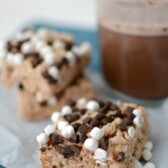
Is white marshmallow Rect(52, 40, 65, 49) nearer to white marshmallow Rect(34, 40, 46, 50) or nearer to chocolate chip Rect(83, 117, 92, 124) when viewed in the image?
white marshmallow Rect(34, 40, 46, 50)

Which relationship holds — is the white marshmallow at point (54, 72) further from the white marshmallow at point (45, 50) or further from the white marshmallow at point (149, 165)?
the white marshmallow at point (149, 165)

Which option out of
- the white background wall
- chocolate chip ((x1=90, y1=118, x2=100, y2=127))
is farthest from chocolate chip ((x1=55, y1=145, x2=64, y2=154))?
the white background wall

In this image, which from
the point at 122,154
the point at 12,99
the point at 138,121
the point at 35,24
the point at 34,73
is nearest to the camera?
the point at 122,154

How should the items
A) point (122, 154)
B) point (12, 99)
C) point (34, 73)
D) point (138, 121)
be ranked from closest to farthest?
point (122, 154)
point (138, 121)
point (34, 73)
point (12, 99)

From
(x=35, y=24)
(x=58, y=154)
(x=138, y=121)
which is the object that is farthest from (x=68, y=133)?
(x=35, y=24)

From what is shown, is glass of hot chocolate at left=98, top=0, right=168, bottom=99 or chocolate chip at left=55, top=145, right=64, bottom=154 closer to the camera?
chocolate chip at left=55, top=145, right=64, bottom=154

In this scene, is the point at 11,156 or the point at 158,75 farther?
the point at 158,75

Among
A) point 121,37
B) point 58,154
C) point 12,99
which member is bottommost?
point 12,99

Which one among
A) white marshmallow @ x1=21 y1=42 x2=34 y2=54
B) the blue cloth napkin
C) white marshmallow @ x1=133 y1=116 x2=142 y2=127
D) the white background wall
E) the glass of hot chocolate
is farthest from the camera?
the white background wall

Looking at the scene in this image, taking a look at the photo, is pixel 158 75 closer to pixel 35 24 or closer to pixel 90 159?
pixel 90 159
